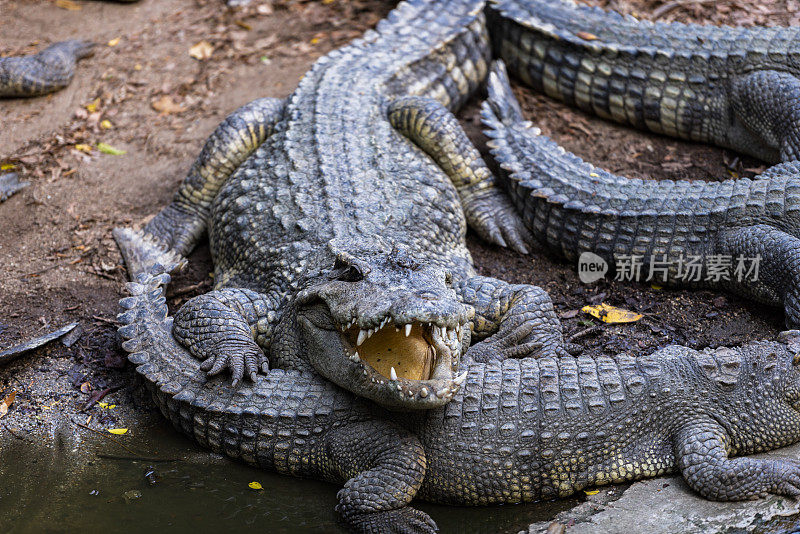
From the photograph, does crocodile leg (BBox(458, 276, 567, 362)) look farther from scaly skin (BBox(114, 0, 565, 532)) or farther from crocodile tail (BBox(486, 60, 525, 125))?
crocodile tail (BBox(486, 60, 525, 125))

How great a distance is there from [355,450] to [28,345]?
206 centimetres

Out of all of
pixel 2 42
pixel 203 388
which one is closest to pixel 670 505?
pixel 203 388

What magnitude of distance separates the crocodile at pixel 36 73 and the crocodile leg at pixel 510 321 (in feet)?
14.0

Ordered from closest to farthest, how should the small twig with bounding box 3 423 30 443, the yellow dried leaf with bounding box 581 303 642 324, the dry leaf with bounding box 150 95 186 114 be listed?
the small twig with bounding box 3 423 30 443
the yellow dried leaf with bounding box 581 303 642 324
the dry leaf with bounding box 150 95 186 114

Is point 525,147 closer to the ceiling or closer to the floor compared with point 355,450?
closer to the ceiling

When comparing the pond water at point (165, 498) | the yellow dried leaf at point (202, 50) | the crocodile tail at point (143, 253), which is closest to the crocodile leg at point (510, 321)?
the pond water at point (165, 498)

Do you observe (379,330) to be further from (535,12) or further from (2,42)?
(2,42)

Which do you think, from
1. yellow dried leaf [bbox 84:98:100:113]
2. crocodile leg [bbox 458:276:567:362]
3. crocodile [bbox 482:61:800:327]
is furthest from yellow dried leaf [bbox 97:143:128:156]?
crocodile leg [bbox 458:276:567:362]

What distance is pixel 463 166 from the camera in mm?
5480

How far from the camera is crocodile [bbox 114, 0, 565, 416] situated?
3562mm

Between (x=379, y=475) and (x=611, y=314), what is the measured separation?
1885 millimetres

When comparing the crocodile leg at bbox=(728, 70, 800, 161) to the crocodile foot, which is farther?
the crocodile leg at bbox=(728, 70, 800, 161)

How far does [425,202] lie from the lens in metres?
4.91

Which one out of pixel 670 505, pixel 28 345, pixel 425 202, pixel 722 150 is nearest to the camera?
pixel 670 505
